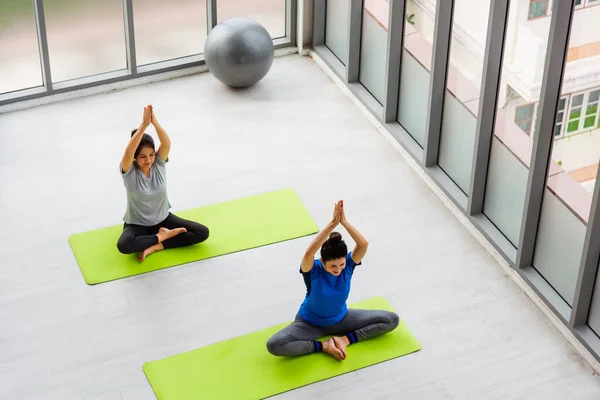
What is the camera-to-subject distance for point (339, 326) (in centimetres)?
615

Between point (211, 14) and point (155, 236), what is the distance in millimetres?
2659

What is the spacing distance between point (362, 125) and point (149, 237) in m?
2.30

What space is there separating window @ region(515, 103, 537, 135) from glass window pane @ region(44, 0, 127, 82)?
3634mm

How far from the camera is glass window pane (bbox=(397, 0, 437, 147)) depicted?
7.37 m

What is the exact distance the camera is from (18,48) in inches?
323

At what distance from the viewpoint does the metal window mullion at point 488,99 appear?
6.32 meters

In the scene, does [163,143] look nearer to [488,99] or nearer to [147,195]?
[147,195]

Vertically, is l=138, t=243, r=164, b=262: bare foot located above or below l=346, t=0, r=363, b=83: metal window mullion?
below

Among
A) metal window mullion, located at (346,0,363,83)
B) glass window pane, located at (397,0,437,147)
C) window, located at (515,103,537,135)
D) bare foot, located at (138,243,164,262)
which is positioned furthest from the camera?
metal window mullion, located at (346,0,363,83)

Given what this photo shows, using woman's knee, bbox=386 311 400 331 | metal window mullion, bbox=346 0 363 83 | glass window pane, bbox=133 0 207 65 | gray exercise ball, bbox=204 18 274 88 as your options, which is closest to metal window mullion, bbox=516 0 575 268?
woman's knee, bbox=386 311 400 331

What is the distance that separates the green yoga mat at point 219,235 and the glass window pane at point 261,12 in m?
2.10

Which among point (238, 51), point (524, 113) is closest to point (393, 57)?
point (238, 51)

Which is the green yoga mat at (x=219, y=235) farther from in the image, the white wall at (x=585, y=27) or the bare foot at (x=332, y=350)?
the white wall at (x=585, y=27)

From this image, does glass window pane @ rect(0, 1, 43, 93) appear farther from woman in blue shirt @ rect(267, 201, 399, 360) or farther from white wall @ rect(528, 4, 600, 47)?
white wall @ rect(528, 4, 600, 47)
